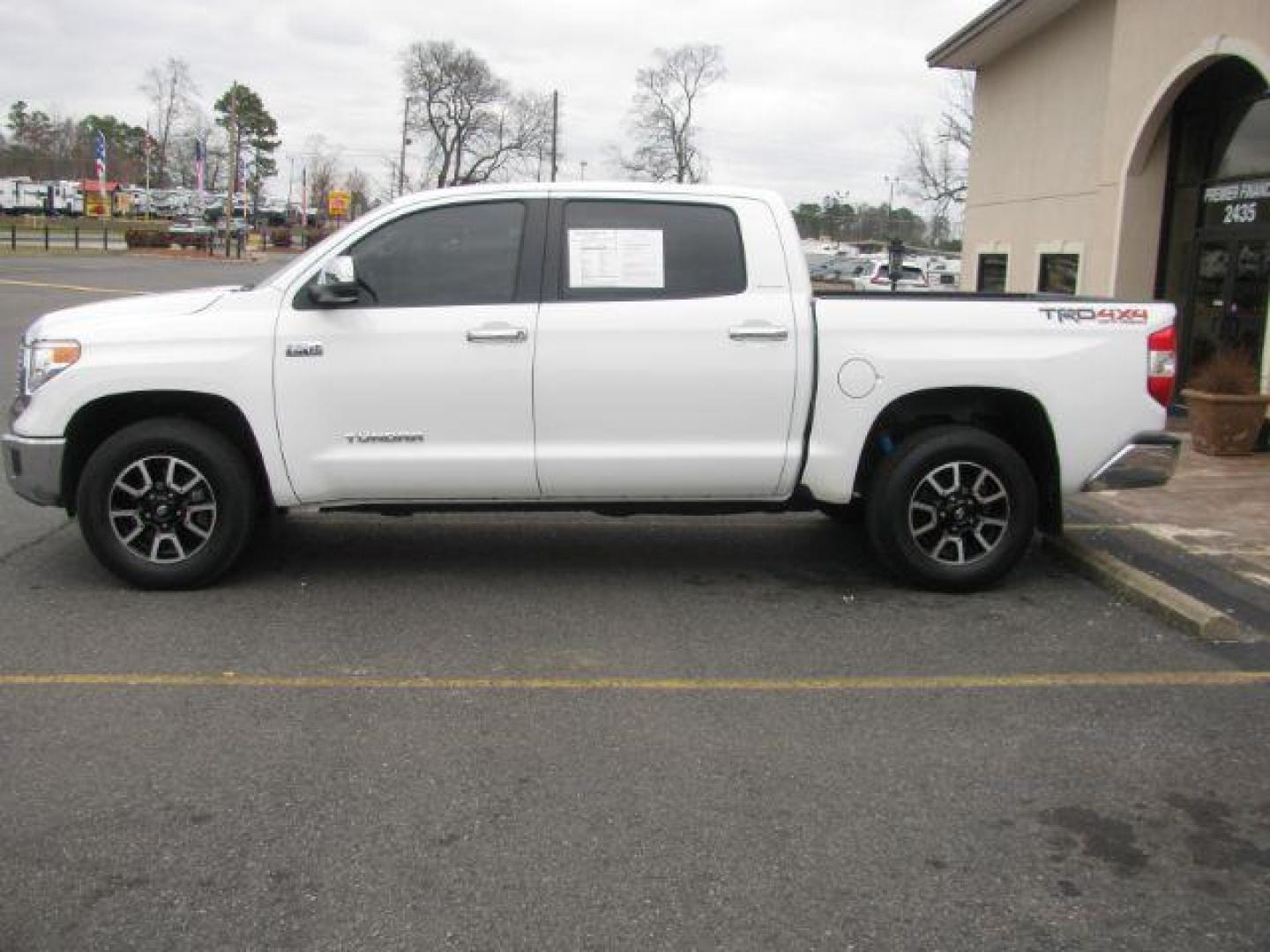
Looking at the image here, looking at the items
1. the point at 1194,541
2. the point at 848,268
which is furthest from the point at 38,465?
the point at 848,268

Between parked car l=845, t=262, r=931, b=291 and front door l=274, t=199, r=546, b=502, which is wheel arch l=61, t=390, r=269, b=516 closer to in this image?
front door l=274, t=199, r=546, b=502

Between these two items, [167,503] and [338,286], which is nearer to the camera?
[338,286]

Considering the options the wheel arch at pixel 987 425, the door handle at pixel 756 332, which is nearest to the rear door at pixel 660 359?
the door handle at pixel 756 332

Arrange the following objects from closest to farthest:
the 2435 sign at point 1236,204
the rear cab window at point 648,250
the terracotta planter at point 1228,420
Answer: the rear cab window at point 648,250
the terracotta planter at point 1228,420
the 2435 sign at point 1236,204

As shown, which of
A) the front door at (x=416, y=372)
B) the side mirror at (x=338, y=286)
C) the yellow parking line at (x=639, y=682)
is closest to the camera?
the yellow parking line at (x=639, y=682)

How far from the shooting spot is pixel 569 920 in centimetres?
314

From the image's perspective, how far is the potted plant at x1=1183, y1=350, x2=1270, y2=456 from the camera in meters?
10.1

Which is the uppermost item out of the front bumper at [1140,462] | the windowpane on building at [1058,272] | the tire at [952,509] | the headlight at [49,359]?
the windowpane on building at [1058,272]

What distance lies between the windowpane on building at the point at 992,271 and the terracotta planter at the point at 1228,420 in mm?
7158

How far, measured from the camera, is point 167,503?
5.95 meters

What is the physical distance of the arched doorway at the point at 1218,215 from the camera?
11359 millimetres

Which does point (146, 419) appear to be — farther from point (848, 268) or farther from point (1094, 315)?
point (848, 268)

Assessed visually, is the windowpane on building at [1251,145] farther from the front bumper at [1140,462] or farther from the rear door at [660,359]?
the rear door at [660,359]

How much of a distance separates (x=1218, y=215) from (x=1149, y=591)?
744 centimetres
